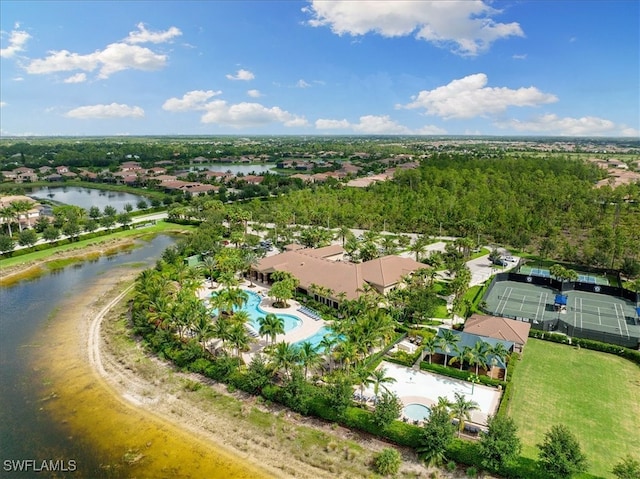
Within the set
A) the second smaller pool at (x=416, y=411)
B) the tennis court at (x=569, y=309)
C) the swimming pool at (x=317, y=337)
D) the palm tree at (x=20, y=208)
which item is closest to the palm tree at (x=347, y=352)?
the second smaller pool at (x=416, y=411)

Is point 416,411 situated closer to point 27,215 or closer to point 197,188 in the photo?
point 27,215

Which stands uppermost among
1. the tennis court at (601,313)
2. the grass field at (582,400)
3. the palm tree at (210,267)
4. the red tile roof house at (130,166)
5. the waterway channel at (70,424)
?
the red tile roof house at (130,166)

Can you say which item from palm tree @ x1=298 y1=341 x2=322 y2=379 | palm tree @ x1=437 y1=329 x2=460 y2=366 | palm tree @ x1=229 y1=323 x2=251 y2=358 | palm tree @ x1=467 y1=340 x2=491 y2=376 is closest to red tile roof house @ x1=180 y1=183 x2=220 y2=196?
palm tree @ x1=229 y1=323 x2=251 y2=358

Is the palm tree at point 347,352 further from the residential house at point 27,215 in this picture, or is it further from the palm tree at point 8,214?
the residential house at point 27,215

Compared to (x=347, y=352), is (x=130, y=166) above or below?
above

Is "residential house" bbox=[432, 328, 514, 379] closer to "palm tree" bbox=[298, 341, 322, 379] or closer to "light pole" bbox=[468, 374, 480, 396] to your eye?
"light pole" bbox=[468, 374, 480, 396]

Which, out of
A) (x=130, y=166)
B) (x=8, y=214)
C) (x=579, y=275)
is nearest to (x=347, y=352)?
(x=579, y=275)
